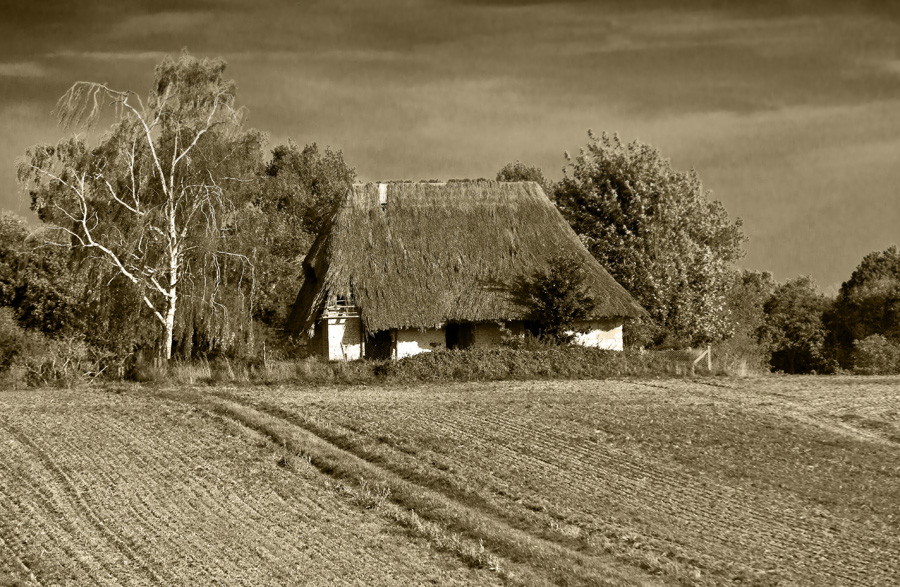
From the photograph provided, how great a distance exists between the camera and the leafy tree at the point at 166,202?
29.7 meters

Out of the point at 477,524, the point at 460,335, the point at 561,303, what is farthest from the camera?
the point at 460,335

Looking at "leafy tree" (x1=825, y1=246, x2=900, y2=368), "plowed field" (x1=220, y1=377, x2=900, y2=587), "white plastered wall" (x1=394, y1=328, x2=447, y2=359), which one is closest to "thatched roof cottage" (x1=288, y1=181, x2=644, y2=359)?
"white plastered wall" (x1=394, y1=328, x2=447, y2=359)

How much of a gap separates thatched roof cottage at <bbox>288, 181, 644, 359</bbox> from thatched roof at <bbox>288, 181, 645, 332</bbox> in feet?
0.11

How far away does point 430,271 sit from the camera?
3173 centimetres

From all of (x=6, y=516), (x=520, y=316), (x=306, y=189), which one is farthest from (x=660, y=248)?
(x=6, y=516)

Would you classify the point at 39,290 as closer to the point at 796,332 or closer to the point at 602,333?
the point at 602,333

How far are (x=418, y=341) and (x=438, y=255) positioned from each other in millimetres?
3111

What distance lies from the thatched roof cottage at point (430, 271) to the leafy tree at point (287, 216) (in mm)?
1843

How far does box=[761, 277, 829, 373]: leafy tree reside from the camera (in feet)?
182

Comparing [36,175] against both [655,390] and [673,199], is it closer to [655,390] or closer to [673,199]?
[655,390]

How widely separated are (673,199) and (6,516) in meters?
29.2

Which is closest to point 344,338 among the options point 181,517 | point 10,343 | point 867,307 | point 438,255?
point 438,255

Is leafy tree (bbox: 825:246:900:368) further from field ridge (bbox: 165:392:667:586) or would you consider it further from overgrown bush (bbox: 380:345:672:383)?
field ridge (bbox: 165:392:667:586)

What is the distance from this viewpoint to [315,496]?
1527cm
